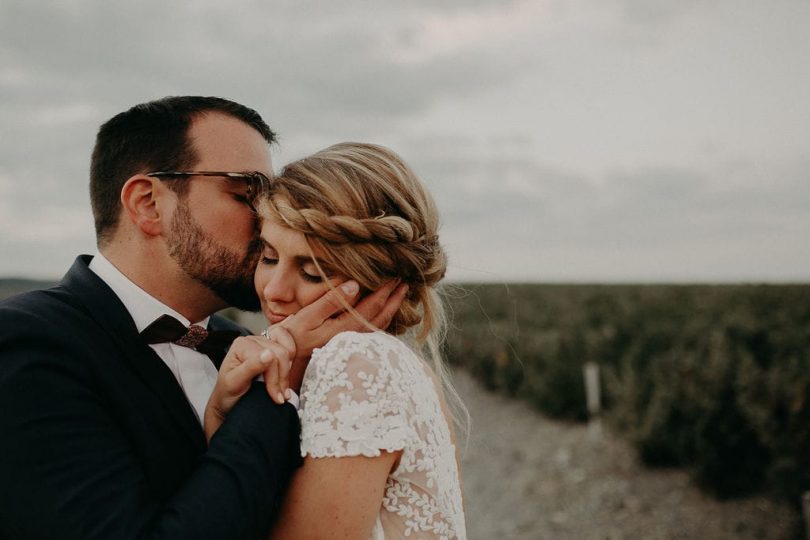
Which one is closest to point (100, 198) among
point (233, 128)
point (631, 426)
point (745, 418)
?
point (233, 128)

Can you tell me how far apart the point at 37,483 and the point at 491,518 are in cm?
725

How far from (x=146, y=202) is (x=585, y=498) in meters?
6.84

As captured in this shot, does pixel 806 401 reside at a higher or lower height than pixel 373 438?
lower

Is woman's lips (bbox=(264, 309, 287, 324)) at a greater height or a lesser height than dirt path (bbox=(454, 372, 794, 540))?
greater

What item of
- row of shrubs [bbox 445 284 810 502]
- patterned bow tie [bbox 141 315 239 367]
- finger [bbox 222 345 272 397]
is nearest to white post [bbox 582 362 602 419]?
row of shrubs [bbox 445 284 810 502]

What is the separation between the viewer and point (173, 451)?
2.26 metres

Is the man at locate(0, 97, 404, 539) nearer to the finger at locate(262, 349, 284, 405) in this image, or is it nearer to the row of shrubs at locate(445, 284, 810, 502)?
the finger at locate(262, 349, 284, 405)

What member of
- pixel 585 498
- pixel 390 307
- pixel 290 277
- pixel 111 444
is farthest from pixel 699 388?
pixel 111 444

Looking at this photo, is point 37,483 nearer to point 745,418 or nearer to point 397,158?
point 397,158

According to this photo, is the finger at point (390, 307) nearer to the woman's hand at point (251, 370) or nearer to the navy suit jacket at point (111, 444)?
the woman's hand at point (251, 370)

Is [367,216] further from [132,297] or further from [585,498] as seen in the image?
[585,498]

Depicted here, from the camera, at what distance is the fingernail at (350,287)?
2.51 metres

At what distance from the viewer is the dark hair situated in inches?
116

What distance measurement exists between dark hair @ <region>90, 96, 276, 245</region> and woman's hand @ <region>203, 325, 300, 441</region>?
944 millimetres
